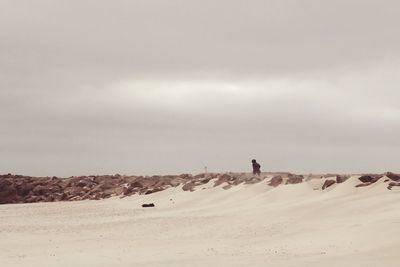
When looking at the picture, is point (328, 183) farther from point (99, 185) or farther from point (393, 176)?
point (99, 185)

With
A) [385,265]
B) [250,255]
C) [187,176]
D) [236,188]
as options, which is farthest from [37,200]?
[385,265]

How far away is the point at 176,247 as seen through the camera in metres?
12.4

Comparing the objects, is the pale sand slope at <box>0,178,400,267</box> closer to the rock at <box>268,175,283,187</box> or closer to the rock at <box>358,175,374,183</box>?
the rock at <box>358,175,374,183</box>

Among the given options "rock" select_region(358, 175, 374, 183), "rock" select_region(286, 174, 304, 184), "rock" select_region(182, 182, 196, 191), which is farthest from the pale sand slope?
"rock" select_region(182, 182, 196, 191)

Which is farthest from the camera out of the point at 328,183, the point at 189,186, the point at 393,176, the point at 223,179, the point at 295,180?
the point at 189,186

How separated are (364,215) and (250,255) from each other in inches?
187

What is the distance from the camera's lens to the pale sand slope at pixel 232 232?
10406 mm

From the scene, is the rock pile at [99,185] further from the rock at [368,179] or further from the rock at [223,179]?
the rock at [368,179]

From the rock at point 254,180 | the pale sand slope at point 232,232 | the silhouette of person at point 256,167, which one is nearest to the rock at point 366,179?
the pale sand slope at point 232,232

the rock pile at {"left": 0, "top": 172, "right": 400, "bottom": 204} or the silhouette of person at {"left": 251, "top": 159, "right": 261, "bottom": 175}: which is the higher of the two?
the silhouette of person at {"left": 251, "top": 159, "right": 261, "bottom": 175}

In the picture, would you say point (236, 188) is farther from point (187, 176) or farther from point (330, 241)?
point (330, 241)

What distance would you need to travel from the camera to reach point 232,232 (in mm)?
14602

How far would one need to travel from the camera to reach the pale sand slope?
10406mm

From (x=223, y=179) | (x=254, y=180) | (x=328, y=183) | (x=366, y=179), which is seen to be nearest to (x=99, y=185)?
(x=223, y=179)
